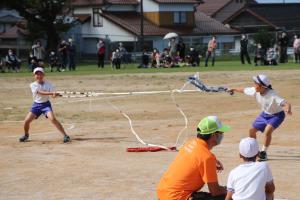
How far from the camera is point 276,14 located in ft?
292

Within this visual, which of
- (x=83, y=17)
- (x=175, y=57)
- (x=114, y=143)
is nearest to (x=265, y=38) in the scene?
(x=175, y=57)

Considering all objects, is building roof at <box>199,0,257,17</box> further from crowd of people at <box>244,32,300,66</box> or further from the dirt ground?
the dirt ground

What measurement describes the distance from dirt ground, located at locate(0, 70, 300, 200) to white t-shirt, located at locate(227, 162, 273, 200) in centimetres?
288

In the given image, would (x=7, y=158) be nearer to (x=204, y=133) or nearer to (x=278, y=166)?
(x=278, y=166)

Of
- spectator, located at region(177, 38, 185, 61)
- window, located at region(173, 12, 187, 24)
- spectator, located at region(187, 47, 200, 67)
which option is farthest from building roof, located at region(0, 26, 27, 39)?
spectator, located at region(187, 47, 200, 67)

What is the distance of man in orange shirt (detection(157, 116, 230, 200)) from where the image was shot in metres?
7.35

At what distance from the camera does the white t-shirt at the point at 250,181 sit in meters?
7.12

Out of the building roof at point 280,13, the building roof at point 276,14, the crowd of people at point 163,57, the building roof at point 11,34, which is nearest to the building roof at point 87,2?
the building roof at point 11,34

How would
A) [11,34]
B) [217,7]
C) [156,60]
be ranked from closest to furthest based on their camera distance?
[156,60], [11,34], [217,7]

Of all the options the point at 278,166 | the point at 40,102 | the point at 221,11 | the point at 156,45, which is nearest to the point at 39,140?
the point at 40,102

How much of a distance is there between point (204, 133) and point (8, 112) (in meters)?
14.8

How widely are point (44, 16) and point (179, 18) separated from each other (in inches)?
694

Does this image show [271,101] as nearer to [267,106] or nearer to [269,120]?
[267,106]

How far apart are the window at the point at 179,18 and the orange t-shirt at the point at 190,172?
66259 mm
